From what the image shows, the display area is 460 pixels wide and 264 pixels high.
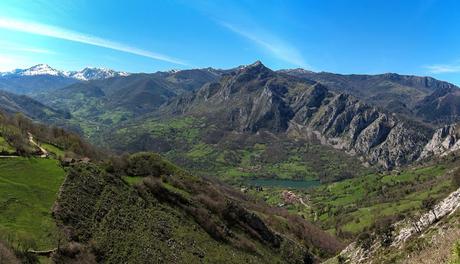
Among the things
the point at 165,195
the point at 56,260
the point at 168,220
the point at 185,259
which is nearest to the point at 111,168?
the point at 165,195

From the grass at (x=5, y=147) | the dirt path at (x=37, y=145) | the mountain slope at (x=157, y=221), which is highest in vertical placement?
the grass at (x=5, y=147)

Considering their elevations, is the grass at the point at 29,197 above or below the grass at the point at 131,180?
above

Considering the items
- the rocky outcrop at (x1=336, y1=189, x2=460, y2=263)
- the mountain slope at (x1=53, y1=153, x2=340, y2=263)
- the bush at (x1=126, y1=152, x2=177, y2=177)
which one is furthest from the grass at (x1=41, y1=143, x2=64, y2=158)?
the rocky outcrop at (x1=336, y1=189, x2=460, y2=263)

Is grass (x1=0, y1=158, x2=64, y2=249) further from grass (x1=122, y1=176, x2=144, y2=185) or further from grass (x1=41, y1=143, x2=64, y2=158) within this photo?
grass (x1=122, y1=176, x2=144, y2=185)

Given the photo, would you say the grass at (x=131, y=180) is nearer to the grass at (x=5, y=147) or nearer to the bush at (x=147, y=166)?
the bush at (x=147, y=166)

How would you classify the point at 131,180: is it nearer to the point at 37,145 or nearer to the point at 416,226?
the point at 37,145

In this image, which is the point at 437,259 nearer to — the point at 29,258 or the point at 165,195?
the point at 29,258

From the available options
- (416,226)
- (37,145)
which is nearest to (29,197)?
(37,145)

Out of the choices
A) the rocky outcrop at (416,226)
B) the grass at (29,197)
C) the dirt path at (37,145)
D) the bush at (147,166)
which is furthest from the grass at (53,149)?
the rocky outcrop at (416,226)
